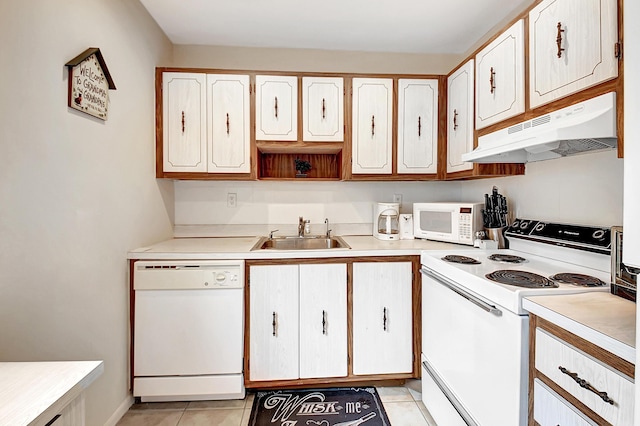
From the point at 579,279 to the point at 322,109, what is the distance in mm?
1787

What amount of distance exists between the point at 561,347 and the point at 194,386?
1.88 meters

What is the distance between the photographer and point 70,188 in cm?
138

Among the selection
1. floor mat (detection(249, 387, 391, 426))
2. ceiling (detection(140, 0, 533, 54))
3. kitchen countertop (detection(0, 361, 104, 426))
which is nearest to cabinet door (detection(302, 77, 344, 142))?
ceiling (detection(140, 0, 533, 54))

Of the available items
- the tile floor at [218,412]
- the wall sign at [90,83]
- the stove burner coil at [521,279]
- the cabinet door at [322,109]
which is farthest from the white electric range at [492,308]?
the wall sign at [90,83]

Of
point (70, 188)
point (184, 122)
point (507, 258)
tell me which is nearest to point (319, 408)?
point (507, 258)

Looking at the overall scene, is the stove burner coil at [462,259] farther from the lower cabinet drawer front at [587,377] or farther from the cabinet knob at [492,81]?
the cabinet knob at [492,81]

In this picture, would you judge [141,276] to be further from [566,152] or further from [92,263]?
[566,152]

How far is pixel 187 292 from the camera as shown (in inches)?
73.7

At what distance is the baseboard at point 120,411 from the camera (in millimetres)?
1697

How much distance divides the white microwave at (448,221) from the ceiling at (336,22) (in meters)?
1.30

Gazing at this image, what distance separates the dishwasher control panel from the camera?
6.09ft

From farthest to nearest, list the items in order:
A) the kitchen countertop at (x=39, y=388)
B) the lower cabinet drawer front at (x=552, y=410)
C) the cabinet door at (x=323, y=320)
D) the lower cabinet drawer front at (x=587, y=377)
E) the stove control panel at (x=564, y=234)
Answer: the cabinet door at (x=323, y=320), the stove control panel at (x=564, y=234), the lower cabinet drawer front at (x=552, y=410), the lower cabinet drawer front at (x=587, y=377), the kitchen countertop at (x=39, y=388)

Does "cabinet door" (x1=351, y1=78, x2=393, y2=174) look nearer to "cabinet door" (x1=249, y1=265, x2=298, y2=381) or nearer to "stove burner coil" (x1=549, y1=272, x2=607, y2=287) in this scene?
"cabinet door" (x1=249, y1=265, x2=298, y2=381)

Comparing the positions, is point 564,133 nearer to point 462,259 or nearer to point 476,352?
point 462,259
